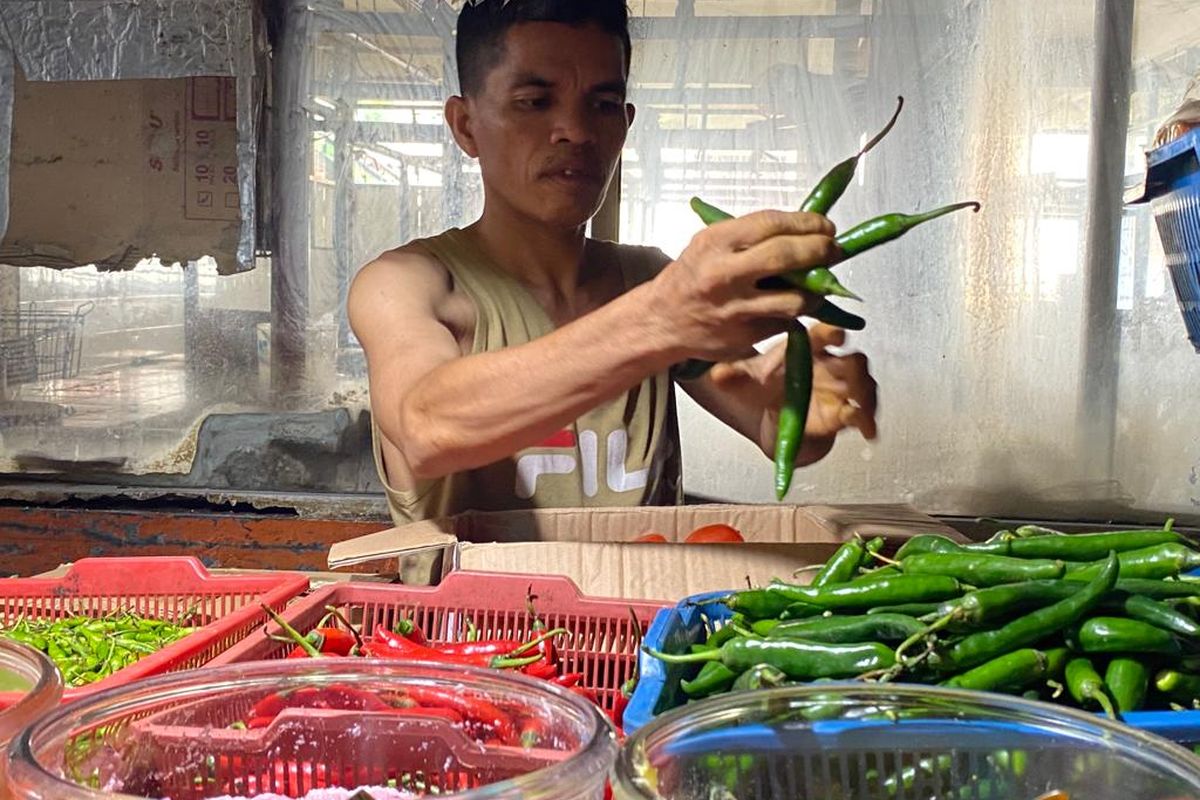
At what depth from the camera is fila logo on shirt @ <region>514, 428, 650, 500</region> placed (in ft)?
9.53

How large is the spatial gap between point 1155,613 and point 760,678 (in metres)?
0.50

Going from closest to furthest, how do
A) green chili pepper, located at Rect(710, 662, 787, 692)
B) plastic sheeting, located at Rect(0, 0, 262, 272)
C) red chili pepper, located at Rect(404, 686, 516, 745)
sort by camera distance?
red chili pepper, located at Rect(404, 686, 516, 745)
green chili pepper, located at Rect(710, 662, 787, 692)
plastic sheeting, located at Rect(0, 0, 262, 272)

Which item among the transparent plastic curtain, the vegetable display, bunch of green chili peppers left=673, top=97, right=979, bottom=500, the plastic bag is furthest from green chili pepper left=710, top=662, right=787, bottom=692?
the transparent plastic curtain

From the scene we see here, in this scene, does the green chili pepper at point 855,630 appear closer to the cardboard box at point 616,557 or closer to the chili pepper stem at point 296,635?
the cardboard box at point 616,557

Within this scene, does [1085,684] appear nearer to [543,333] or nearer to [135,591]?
[135,591]

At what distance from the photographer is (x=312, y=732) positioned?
0.90 metres

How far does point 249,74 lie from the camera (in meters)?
3.67

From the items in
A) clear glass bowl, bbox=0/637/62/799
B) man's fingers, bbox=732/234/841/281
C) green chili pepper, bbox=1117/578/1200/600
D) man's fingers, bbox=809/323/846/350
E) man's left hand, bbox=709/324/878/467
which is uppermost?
man's fingers, bbox=732/234/841/281

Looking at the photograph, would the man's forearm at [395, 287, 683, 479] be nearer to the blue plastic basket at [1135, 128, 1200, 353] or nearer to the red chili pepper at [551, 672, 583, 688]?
the red chili pepper at [551, 672, 583, 688]

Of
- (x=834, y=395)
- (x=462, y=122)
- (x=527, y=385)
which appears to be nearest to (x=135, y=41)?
(x=462, y=122)

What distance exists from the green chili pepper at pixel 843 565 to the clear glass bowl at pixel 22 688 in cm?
106

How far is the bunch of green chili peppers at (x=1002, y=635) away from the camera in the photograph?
1.33 m

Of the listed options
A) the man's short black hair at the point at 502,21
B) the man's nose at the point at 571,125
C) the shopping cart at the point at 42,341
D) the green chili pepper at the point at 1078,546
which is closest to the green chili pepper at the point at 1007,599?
the green chili pepper at the point at 1078,546

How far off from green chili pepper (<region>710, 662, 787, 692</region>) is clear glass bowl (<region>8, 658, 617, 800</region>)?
0.40m
